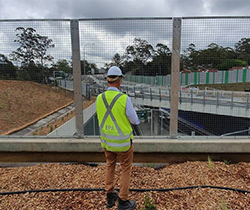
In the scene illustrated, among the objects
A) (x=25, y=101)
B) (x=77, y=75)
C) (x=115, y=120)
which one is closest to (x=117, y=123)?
(x=115, y=120)

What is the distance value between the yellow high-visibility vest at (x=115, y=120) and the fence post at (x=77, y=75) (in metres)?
1.78

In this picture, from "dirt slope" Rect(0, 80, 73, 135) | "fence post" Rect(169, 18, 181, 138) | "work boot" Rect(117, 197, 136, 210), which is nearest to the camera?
"work boot" Rect(117, 197, 136, 210)

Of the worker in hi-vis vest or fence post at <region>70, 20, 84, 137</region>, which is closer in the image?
the worker in hi-vis vest

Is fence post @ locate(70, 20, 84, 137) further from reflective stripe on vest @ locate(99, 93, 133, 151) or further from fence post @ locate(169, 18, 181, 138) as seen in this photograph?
fence post @ locate(169, 18, 181, 138)

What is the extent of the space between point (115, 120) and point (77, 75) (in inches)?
82.4

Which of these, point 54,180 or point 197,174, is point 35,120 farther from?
point 197,174

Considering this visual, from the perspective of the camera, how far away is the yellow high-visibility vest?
94.2 inches

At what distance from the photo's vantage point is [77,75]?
410 cm

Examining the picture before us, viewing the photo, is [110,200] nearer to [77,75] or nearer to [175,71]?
[77,75]

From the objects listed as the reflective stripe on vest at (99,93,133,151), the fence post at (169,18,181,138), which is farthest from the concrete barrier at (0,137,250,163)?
the reflective stripe on vest at (99,93,133,151)

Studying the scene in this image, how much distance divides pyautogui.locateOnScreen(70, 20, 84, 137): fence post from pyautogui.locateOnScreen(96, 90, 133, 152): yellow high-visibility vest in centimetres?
178

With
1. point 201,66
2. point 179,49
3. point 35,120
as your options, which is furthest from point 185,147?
point 35,120

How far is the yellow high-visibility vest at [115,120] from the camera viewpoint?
7.85 ft

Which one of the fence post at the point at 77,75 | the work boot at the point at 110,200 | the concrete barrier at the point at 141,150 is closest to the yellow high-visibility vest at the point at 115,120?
the work boot at the point at 110,200
